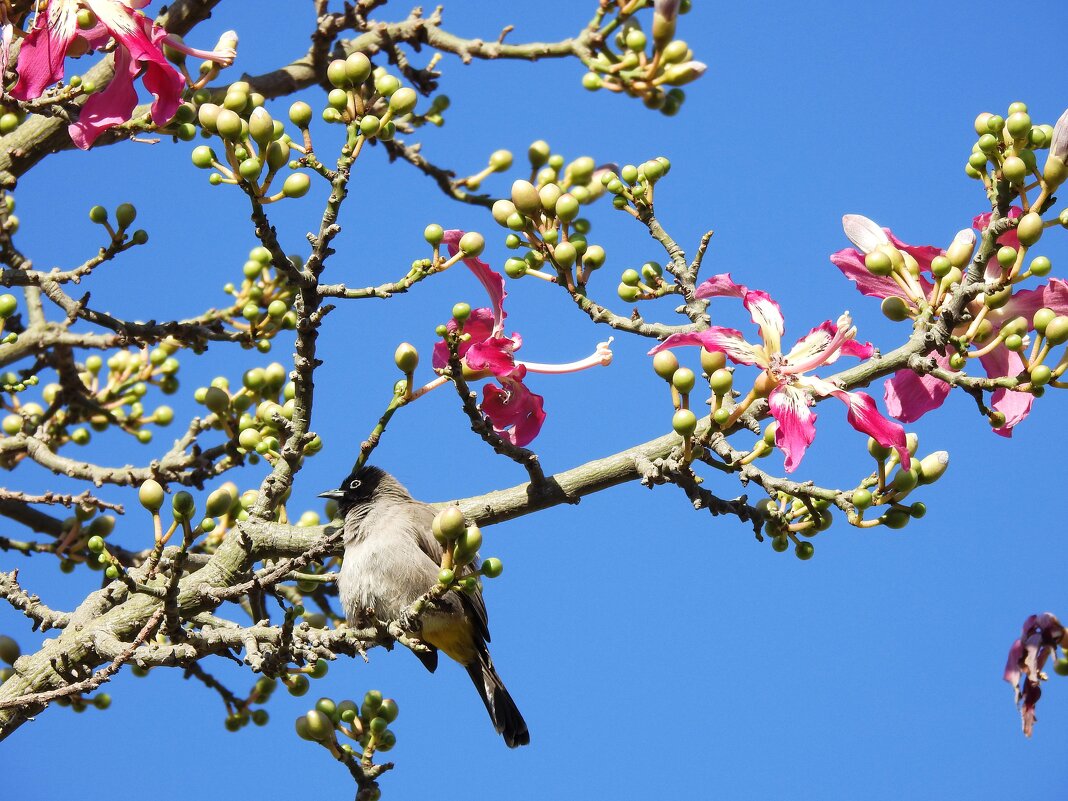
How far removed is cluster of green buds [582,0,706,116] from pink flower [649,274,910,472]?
77 centimetres

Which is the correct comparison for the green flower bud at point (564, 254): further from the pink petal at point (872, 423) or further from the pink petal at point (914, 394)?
the pink petal at point (914, 394)

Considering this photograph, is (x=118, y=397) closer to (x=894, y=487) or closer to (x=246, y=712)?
(x=246, y=712)

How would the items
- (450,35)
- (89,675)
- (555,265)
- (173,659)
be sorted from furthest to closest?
(450,35) → (555,265) → (89,675) → (173,659)

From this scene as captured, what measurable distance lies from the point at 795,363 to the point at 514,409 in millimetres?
1073

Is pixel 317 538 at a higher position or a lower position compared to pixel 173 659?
higher

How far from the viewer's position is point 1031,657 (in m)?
3.04

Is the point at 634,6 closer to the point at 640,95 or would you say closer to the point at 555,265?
the point at 640,95

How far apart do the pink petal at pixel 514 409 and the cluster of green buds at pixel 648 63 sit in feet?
3.69

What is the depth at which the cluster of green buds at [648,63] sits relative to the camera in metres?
3.92

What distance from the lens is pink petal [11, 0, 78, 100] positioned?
4035 millimetres

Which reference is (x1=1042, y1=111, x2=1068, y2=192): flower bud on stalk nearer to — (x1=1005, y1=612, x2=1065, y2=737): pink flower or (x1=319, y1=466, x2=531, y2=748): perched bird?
(x1=1005, y1=612, x2=1065, y2=737): pink flower

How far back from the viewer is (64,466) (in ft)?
19.4

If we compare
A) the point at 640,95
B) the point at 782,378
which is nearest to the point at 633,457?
the point at 782,378

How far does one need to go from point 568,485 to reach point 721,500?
57cm
